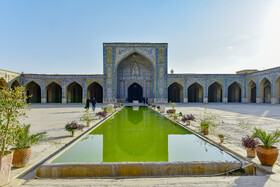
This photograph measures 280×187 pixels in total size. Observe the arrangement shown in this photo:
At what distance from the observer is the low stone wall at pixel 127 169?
93.0 inches

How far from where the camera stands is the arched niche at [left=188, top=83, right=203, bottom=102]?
71.9 ft

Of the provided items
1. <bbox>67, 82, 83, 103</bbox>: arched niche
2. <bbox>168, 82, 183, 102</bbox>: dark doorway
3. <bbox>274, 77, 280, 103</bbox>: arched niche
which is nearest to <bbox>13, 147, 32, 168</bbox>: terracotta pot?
<bbox>67, 82, 83, 103</bbox>: arched niche

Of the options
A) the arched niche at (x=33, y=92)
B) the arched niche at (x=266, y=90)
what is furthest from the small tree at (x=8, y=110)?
the arched niche at (x=33, y=92)

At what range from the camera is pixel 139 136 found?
4457mm

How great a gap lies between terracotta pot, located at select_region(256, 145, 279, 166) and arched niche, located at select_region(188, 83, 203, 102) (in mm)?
20073

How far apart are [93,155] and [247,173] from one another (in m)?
2.53

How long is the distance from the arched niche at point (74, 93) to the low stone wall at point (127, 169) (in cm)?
2049

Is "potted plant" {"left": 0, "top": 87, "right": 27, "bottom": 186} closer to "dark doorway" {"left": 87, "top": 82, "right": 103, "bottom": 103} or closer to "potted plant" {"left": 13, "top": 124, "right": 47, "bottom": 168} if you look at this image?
"potted plant" {"left": 13, "top": 124, "right": 47, "bottom": 168}

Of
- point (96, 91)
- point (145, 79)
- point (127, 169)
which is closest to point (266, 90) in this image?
point (145, 79)

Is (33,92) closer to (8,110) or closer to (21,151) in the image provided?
(21,151)

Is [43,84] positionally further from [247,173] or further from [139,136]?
[247,173]

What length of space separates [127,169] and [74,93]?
23.3 m

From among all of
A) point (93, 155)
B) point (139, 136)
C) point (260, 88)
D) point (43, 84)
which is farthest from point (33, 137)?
point (260, 88)

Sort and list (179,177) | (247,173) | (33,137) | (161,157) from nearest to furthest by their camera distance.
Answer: (179,177)
(247,173)
(33,137)
(161,157)
